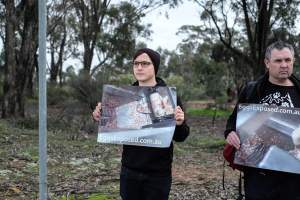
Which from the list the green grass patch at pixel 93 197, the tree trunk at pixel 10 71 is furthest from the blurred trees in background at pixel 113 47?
the green grass patch at pixel 93 197

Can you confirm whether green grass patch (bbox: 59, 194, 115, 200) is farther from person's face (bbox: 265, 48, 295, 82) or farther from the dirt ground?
person's face (bbox: 265, 48, 295, 82)

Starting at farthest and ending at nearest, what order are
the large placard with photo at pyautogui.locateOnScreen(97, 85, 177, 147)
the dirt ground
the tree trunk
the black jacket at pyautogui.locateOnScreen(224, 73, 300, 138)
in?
the tree trunk
the dirt ground
the large placard with photo at pyautogui.locateOnScreen(97, 85, 177, 147)
the black jacket at pyautogui.locateOnScreen(224, 73, 300, 138)

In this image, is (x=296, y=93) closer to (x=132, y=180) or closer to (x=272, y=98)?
(x=272, y=98)

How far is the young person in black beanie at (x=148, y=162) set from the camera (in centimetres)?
356

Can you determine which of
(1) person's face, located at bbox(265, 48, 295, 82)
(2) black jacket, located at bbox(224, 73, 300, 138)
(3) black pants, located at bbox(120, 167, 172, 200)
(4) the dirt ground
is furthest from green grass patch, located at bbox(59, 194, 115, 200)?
(1) person's face, located at bbox(265, 48, 295, 82)

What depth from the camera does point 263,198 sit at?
3348 millimetres

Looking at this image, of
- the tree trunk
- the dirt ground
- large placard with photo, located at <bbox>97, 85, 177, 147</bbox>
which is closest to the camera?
large placard with photo, located at <bbox>97, 85, 177, 147</bbox>

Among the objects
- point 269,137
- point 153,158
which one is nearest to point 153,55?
point 153,158

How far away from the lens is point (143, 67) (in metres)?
3.59

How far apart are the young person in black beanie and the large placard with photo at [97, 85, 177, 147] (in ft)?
0.22

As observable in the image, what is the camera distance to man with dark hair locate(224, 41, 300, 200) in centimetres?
331

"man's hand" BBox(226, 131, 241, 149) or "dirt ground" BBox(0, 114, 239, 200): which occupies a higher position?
"man's hand" BBox(226, 131, 241, 149)

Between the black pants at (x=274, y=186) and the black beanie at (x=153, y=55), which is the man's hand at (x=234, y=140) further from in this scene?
the black beanie at (x=153, y=55)

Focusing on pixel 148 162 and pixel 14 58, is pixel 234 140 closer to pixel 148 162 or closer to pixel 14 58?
pixel 148 162
